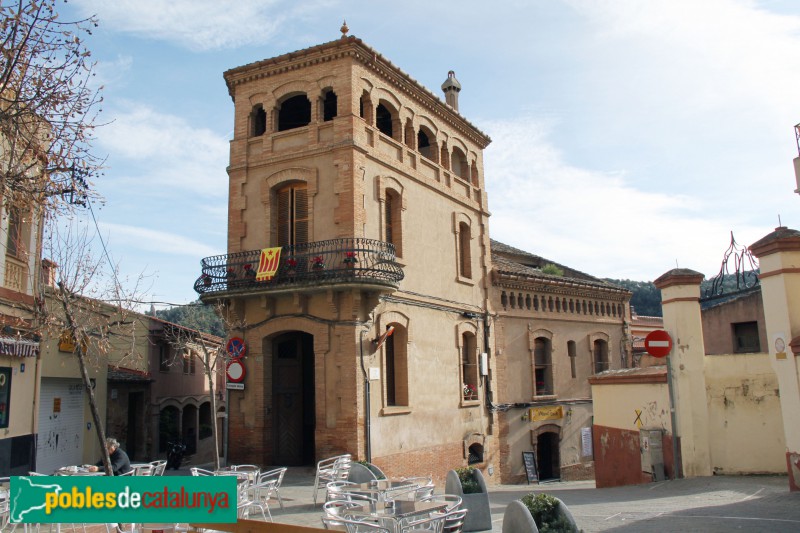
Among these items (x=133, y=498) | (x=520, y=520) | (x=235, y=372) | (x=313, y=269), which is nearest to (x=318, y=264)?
(x=313, y=269)

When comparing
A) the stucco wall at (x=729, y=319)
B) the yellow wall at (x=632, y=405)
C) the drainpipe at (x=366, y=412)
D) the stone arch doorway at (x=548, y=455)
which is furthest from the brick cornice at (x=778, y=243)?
the stone arch doorway at (x=548, y=455)

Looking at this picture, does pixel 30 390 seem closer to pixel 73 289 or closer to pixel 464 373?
pixel 73 289

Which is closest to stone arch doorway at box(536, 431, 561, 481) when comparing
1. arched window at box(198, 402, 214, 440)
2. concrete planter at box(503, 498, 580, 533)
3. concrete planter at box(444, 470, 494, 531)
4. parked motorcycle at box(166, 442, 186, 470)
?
parked motorcycle at box(166, 442, 186, 470)

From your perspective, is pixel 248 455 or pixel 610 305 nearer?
pixel 248 455

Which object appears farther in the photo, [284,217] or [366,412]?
[284,217]

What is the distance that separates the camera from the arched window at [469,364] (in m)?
22.7

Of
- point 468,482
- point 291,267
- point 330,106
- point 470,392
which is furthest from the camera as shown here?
point 470,392

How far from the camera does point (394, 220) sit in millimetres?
20141

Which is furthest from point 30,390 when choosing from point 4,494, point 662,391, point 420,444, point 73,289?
point 662,391

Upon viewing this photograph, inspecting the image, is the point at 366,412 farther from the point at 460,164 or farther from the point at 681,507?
the point at 460,164

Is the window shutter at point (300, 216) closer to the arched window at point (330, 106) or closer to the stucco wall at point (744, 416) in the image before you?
the arched window at point (330, 106)

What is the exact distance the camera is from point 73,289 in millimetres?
10938

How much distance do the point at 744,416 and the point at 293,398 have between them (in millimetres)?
11626

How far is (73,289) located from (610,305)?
24641mm
